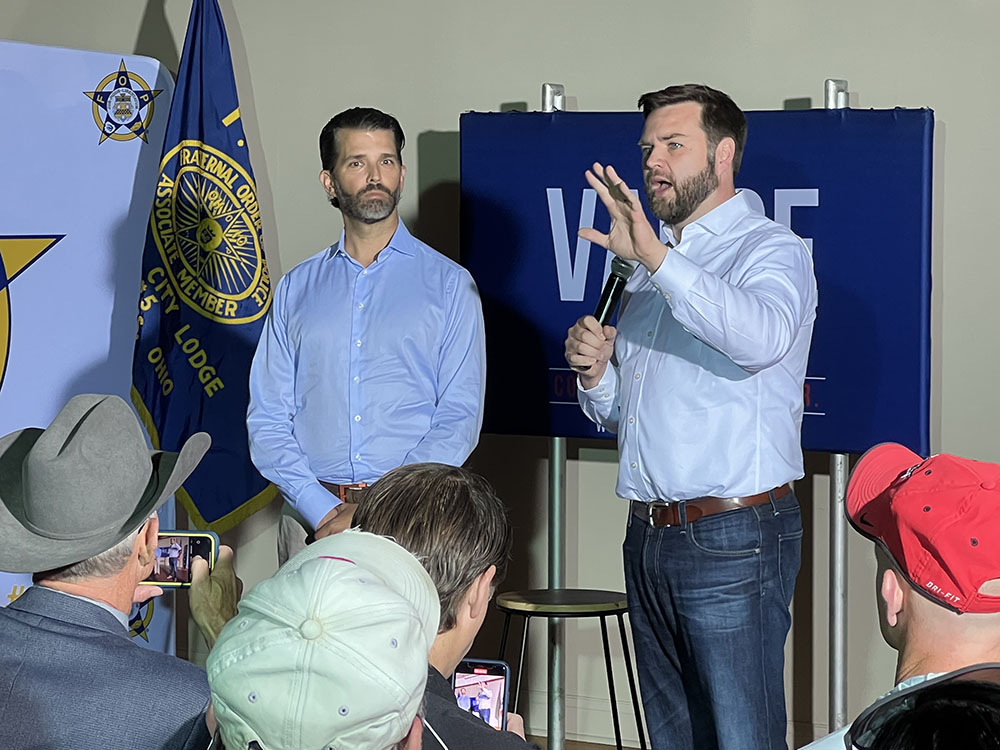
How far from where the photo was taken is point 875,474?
185cm

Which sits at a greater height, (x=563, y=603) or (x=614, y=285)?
(x=614, y=285)

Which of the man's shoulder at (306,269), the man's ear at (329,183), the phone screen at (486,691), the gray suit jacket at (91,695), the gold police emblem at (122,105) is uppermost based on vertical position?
the gold police emblem at (122,105)

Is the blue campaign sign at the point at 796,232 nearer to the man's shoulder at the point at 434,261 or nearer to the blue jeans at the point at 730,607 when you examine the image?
the man's shoulder at the point at 434,261

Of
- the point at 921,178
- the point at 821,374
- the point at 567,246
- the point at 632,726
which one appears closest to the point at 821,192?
the point at 921,178

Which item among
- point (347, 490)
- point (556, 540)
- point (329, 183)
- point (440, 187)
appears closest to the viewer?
point (347, 490)

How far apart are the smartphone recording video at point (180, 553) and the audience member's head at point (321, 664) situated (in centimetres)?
101

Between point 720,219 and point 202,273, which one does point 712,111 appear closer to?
point 720,219

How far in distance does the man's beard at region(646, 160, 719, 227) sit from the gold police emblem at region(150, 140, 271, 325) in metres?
1.74

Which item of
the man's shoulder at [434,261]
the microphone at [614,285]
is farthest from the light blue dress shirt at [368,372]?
the microphone at [614,285]

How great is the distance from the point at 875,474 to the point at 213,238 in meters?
2.75

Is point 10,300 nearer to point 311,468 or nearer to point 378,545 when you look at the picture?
point 311,468

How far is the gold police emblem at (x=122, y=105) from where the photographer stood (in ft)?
13.3

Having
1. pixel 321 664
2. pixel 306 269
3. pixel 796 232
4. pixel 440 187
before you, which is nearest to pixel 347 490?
pixel 306 269

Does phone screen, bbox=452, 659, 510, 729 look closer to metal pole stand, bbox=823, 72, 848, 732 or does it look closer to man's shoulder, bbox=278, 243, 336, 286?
man's shoulder, bbox=278, 243, 336, 286
